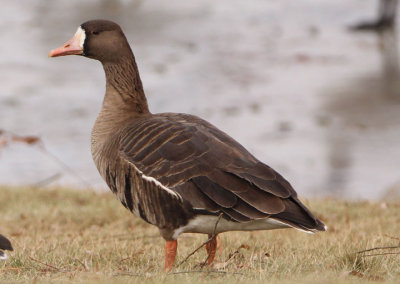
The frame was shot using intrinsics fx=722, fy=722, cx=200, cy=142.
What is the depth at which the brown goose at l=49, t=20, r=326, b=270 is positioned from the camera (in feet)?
17.7

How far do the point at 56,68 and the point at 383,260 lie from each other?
67.3 feet

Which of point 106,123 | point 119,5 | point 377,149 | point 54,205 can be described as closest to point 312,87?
point 377,149

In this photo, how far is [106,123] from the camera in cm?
662

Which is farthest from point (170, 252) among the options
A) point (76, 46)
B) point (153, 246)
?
point (76, 46)

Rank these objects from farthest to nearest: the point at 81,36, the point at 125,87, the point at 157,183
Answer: the point at 81,36, the point at 125,87, the point at 157,183

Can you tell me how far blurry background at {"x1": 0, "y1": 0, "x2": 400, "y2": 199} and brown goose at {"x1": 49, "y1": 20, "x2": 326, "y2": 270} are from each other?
676cm

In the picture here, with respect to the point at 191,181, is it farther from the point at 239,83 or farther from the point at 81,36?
the point at 239,83

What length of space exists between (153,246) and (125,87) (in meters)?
1.62

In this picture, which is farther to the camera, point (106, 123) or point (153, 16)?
point (153, 16)

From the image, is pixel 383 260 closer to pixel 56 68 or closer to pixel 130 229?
pixel 130 229

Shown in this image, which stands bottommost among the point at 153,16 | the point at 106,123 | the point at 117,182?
the point at 117,182

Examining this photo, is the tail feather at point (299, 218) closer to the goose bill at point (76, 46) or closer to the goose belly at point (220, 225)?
the goose belly at point (220, 225)

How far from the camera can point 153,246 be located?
721 centimetres

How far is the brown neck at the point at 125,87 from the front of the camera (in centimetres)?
680
